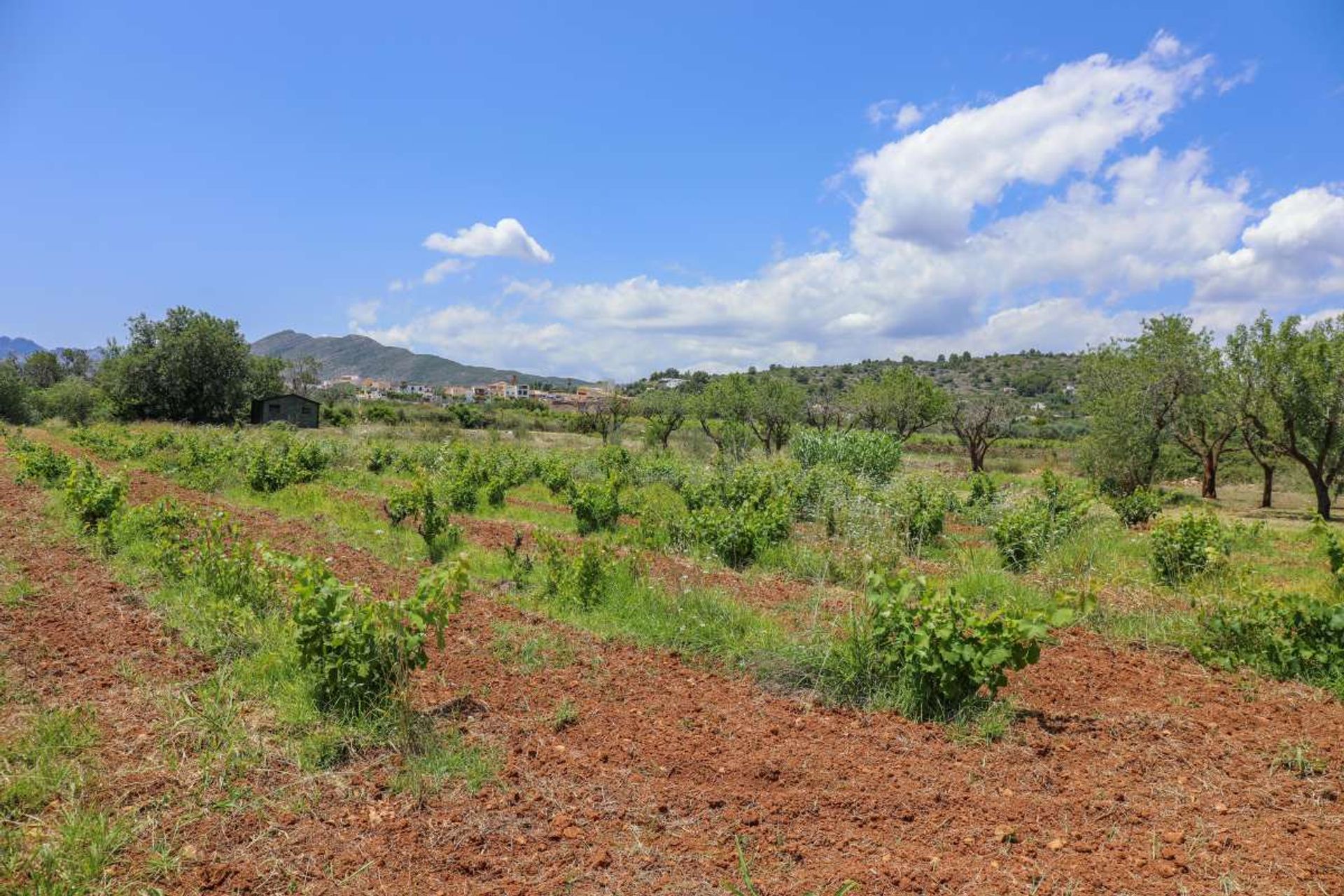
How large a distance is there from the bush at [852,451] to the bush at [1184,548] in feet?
31.3

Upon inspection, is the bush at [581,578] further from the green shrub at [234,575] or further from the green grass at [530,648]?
the green shrub at [234,575]

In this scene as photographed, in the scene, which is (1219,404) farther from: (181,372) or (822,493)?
(181,372)

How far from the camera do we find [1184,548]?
7.84 m

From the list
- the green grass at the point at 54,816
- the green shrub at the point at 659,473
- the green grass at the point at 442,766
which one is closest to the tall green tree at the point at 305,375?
the green shrub at the point at 659,473

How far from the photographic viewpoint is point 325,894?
2643 millimetres

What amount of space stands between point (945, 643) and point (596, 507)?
286 inches

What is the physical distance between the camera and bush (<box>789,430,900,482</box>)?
18844mm

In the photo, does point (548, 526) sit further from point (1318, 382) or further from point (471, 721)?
point (1318, 382)

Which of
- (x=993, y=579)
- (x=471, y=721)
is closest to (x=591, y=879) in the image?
(x=471, y=721)

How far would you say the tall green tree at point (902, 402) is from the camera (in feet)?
111

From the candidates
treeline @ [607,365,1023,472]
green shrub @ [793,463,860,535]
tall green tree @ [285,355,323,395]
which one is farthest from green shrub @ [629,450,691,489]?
tall green tree @ [285,355,323,395]

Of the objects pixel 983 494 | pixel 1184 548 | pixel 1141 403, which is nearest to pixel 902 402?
pixel 1141 403

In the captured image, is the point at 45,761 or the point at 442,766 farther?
the point at 442,766

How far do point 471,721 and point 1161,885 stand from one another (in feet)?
10.7
